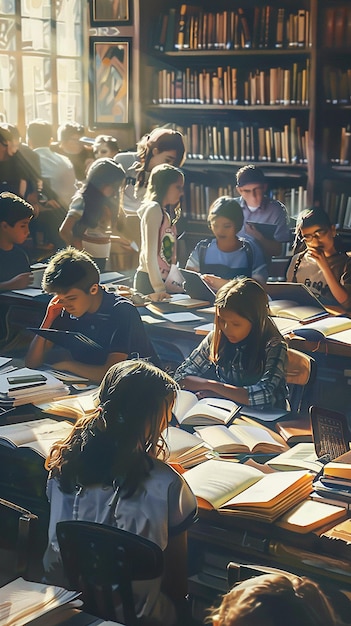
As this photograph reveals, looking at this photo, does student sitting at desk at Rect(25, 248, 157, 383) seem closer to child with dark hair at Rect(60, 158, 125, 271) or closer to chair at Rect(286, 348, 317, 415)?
chair at Rect(286, 348, 317, 415)

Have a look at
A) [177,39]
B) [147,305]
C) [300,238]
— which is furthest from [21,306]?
[177,39]

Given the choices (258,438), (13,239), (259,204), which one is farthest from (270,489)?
(259,204)

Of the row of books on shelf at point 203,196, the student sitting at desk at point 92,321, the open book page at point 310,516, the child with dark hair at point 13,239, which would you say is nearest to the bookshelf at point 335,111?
the row of books on shelf at point 203,196

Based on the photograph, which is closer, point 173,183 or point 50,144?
point 173,183

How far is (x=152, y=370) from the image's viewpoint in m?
2.25

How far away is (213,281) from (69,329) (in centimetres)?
87

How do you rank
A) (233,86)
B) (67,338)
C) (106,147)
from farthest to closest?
(106,147), (233,86), (67,338)

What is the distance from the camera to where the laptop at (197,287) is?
3805 millimetres

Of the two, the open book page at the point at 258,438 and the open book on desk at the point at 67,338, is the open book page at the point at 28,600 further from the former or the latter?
the open book on desk at the point at 67,338

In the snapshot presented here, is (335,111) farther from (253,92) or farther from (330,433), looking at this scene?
(330,433)

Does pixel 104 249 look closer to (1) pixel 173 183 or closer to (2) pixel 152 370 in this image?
(1) pixel 173 183

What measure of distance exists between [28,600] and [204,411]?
899 mm

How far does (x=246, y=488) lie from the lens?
2.16 m

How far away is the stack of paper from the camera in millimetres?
2812
